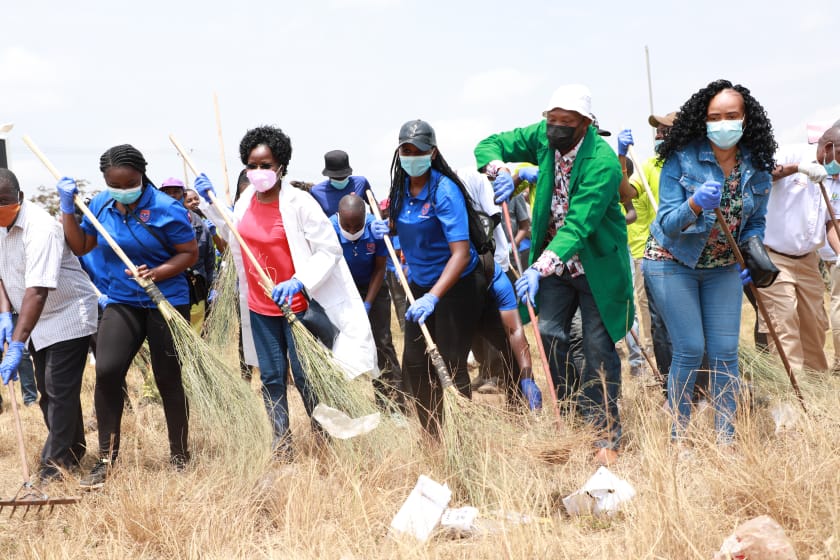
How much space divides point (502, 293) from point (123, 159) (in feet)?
7.56

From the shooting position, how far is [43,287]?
4.59 m

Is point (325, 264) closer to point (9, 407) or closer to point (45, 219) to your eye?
point (45, 219)

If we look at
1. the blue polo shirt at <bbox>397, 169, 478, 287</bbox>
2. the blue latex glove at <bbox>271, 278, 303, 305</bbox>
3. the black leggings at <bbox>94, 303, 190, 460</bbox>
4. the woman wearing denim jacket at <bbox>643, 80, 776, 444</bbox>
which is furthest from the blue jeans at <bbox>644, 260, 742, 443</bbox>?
the black leggings at <bbox>94, 303, 190, 460</bbox>

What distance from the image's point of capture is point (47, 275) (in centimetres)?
A: 461

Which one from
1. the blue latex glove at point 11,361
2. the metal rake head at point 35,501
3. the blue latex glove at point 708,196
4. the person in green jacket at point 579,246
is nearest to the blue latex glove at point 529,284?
the person in green jacket at point 579,246

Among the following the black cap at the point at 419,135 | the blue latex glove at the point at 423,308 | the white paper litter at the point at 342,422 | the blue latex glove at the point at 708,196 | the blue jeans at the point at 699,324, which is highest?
the black cap at the point at 419,135

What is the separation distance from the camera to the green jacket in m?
4.14

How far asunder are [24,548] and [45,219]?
6.44 ft

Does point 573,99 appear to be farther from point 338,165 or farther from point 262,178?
point 338,165

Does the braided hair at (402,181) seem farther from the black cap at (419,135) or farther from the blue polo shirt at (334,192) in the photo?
the blue polo shirt at (334,192)

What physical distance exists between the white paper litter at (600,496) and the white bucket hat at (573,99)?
1.74 meters

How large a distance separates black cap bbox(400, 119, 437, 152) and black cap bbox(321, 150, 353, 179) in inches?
90.5

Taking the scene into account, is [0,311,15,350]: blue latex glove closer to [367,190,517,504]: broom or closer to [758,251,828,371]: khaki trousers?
[367,190,517,504]: broom

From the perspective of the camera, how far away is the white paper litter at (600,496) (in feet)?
11.3
